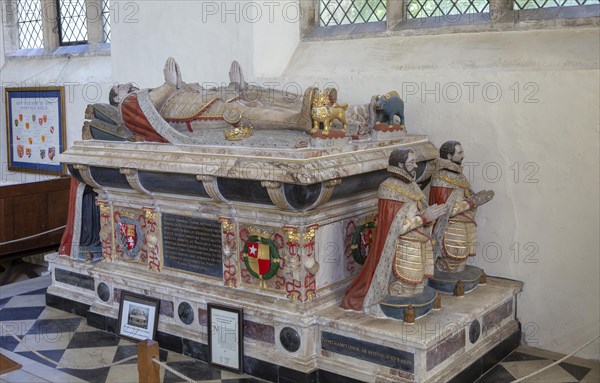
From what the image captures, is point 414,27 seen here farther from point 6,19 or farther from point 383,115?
point 6,19

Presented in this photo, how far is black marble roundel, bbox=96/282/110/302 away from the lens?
584 cm

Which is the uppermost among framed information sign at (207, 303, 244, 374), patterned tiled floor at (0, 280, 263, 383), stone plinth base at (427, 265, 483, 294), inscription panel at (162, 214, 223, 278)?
inscription panel at (162, 214, 223, 278)

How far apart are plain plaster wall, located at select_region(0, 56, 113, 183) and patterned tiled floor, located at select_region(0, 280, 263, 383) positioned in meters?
2.63

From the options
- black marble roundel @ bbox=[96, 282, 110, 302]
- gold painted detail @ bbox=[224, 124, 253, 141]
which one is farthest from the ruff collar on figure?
black marble roundel @ bbox=[96, 282, 110, 302]

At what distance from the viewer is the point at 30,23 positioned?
32.0 ft

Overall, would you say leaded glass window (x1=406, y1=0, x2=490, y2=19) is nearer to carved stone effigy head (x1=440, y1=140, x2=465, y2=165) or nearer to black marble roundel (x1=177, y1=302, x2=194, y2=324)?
carved stone effigy head (x1=440, y1=140, x2=465, y2=165)

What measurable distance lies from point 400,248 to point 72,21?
6.26 m

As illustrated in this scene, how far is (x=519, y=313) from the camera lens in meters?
5.45

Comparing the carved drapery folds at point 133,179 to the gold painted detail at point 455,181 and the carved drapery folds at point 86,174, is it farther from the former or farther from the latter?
the gold painted detail at point 455,181

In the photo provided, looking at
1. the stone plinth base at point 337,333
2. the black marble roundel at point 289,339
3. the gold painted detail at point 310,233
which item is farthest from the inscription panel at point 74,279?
the gold painted detail at point 310,233

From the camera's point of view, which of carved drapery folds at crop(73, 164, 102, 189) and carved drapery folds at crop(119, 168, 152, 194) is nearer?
carved drapery folds at crop(119, 168, 152, 194)

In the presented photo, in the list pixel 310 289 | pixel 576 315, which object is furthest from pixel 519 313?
pixel 310 289

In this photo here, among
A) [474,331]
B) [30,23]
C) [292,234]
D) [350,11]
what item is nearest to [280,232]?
[292,234]

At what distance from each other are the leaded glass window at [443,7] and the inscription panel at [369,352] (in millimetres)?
2873
